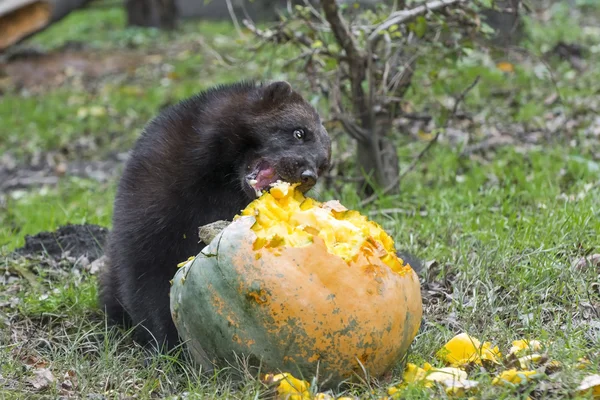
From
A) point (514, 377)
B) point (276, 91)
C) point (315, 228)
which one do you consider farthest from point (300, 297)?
point (276, 91)

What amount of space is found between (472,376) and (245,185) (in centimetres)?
149

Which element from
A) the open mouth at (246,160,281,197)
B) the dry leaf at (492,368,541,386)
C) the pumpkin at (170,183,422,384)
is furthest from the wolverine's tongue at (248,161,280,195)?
the dry leaf at (492,368,541,386)

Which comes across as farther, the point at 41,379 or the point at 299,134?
the point at 299,134

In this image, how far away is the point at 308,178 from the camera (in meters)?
3.88

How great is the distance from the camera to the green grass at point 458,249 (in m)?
3.33

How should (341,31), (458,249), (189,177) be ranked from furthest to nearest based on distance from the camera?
(341,31) → (458,249) → (189,177)

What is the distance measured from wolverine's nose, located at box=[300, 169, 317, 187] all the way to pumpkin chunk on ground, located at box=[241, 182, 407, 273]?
59cm

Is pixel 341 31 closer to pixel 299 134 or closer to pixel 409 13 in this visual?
pixel 409 13

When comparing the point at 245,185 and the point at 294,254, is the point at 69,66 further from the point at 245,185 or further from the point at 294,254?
the point at 294,254

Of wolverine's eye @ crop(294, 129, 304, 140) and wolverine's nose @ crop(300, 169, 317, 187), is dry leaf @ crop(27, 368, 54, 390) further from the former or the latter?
wolverine's eye @ crop(294, 129, 304, 140)

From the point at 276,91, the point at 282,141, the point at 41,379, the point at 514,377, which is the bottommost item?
the point at 41,379

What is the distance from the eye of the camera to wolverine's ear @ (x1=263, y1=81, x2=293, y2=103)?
424 cm

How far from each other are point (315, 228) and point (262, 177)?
37.7 inches

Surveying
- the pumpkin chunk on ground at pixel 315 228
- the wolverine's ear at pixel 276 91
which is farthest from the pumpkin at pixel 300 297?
the wolverine's ear at pixel 276 91
